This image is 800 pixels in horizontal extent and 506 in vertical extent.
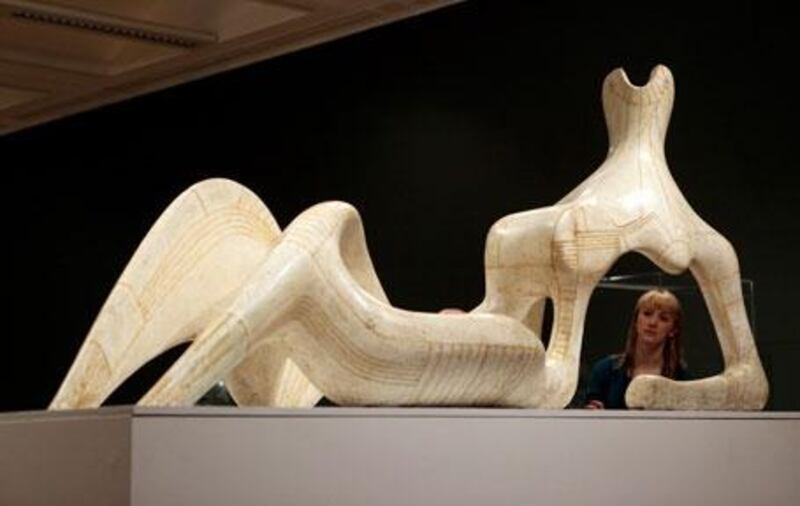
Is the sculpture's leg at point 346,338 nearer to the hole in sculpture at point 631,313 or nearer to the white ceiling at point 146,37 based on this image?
the hole in sculpture at point 631,313

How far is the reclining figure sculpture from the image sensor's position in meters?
2.41

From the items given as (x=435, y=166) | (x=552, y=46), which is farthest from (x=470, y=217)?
(x=552, y=46)

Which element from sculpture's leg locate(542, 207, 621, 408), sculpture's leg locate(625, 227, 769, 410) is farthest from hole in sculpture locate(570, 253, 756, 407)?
sculpture's leg locate(542, 207, 621, 408)

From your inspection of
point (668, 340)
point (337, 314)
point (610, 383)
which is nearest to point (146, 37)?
point (610, 383)

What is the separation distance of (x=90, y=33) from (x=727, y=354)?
450 cm

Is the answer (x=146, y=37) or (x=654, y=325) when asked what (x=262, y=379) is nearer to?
(x=654, y=325)

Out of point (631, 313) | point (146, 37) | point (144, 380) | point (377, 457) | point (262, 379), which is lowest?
point (377, 457)

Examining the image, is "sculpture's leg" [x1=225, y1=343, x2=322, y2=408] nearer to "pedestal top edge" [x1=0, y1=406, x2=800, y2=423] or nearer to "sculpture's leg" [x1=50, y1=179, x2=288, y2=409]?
"sculpture's leg" [x1=50, y1=179, x2=288, y2=409]

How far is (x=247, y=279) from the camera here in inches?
98.1

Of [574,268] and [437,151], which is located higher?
[437,151]

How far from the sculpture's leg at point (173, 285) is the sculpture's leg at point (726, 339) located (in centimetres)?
94

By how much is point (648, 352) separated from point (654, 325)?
0.07m

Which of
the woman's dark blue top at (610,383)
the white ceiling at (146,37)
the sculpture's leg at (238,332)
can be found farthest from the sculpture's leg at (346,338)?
the white ceiling at (146,37)

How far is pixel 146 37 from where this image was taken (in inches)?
276
